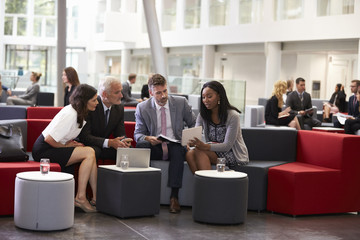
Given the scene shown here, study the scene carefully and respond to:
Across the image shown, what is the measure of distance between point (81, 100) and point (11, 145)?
2.73 ft

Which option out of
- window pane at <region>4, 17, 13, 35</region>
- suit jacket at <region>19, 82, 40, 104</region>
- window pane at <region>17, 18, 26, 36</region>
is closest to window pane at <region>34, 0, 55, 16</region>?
window pane at <region>17, 18, 26, 36</region>

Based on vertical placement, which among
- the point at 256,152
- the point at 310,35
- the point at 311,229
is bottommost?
the point at 311,229

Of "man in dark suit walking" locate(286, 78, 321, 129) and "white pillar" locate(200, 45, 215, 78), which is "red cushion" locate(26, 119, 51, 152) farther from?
"white pillar" locate(200, 45, 215, 78)

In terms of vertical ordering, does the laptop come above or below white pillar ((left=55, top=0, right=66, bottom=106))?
below

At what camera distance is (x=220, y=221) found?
20.2ft

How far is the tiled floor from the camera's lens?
5539mm

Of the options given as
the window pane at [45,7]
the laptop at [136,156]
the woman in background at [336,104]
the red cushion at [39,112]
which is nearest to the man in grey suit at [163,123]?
the laptop at [136,156]

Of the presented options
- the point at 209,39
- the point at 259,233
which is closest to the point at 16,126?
the point at 259,233

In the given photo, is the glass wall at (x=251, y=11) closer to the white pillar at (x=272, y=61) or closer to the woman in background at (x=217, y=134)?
the white pillar at (x=272, y=61)

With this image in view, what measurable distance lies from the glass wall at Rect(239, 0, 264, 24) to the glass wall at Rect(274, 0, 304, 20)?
104cm

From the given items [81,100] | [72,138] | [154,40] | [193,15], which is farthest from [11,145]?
[193,15]

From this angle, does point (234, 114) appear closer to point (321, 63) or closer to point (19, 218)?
point (19, 218)

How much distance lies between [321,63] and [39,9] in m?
21.6

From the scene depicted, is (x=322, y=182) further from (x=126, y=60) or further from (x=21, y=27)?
(x=21, y=27)
